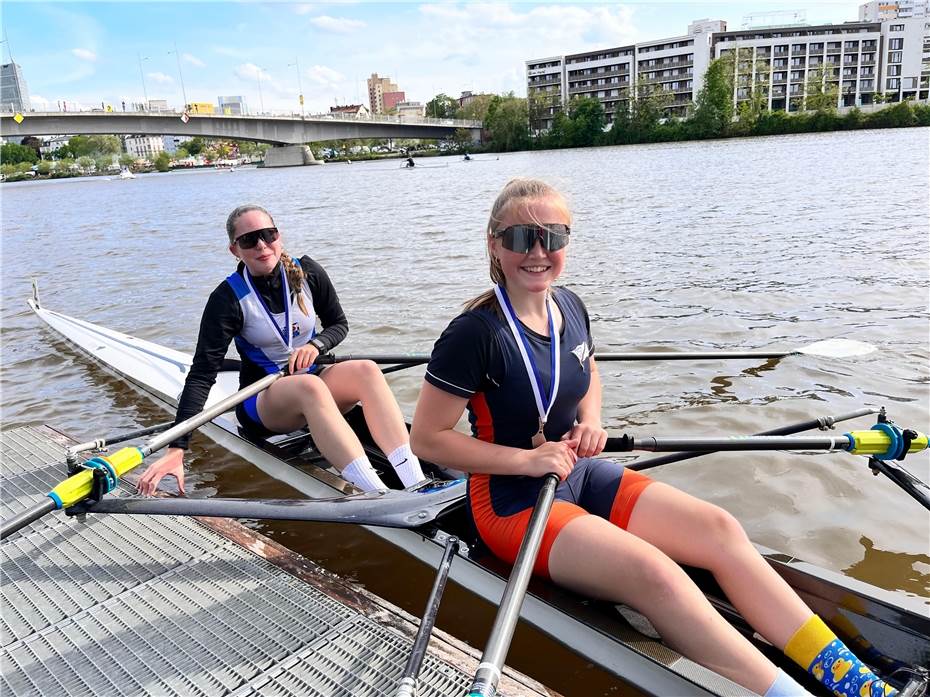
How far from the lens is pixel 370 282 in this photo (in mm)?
11727

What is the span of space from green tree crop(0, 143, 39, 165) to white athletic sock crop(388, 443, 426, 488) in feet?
403

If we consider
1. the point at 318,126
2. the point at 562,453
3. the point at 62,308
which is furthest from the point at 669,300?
the point at 318,126

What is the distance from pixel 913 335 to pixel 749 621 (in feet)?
19.9

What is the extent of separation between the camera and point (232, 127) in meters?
50.5

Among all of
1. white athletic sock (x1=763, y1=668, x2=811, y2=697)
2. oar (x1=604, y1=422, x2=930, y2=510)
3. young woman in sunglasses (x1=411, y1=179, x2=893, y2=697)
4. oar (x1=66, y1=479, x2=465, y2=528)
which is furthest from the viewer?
oar (x1=66, y1=479, x2=465, y2=528)

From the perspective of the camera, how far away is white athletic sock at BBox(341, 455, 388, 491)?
3503 mm

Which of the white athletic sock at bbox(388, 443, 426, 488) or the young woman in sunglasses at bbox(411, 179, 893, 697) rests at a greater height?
the young woman in sunglasses at bbox(411, 179, 893, 697)

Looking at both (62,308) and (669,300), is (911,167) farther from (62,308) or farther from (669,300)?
(62,308)

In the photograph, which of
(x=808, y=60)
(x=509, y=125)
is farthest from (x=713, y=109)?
(x=808, y=60)

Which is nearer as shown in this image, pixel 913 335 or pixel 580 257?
pixel 913 335

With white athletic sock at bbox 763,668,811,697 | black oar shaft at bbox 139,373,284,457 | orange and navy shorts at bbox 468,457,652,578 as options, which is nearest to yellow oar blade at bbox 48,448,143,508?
black oar shaft at bbox 139,373,284,457

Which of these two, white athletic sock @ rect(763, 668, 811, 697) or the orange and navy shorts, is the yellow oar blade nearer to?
the orange and navy shorts

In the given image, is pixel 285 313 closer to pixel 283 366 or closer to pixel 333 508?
pixel 283 366

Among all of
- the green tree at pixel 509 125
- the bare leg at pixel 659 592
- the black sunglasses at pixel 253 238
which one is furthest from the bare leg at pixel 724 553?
the green tree at pixel 509 125
